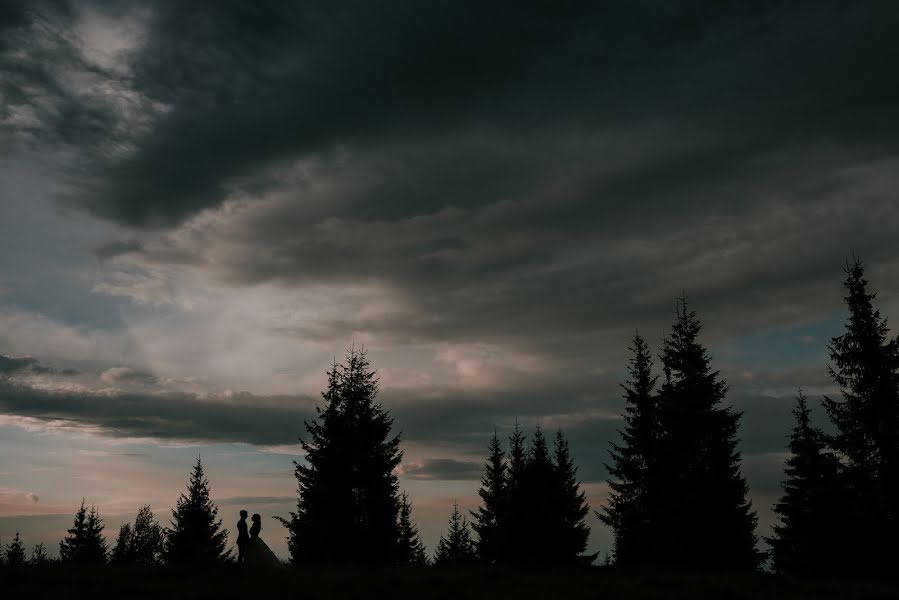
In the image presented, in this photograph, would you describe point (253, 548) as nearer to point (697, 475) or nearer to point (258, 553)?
point (258, 553)

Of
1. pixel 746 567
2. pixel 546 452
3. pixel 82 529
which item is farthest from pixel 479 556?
pixel 82 529

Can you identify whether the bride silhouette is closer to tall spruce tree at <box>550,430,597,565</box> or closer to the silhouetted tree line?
the silhouetted tree line

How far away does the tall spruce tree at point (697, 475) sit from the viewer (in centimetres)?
3256

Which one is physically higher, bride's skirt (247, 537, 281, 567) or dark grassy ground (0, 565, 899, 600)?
bride's skirt (247, 537, 281, 567)

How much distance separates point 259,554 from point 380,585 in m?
6.28

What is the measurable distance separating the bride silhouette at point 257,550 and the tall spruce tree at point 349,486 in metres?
12.8

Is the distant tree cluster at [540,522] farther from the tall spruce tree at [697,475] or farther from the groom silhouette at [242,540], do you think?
the groom silhouette at [242,540]

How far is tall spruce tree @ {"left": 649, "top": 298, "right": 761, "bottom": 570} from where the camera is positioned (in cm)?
3256

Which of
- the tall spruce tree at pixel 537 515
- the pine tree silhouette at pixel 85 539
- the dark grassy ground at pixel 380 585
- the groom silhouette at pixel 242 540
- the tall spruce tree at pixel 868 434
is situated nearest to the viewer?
the dark grassy ground at pixel 380 585

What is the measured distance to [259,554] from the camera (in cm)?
2277

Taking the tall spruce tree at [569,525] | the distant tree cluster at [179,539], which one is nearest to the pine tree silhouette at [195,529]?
the distant tree cluster at [179,539]

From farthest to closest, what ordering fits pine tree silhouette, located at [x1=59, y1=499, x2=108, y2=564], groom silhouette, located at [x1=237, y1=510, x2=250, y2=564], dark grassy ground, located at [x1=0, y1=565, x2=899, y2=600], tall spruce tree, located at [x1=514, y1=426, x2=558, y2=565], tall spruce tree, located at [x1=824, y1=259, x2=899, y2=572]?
1. pine tree silhouette, located at [x1=59, y1=499, x2=108, y2=564]
2. tall spruce tree, located at [x1=514, y1=426, x2=558, y2=565]
3. tall spruce tree, located at [x1=824, y1=259, x2=899, y2=572]
4. groom silhouette, located at [x1=237, y1=510, x2=250, y2=564]
5. dark grassy ground, located at [x1=0, y1=565, x2=899, y2=600]

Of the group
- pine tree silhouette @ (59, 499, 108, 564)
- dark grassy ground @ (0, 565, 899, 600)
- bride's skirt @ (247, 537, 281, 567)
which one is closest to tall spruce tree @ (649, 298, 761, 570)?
dark grassy ground @ (0, 565, 899, 600)

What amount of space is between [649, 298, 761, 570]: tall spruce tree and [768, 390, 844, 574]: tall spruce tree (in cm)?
347
